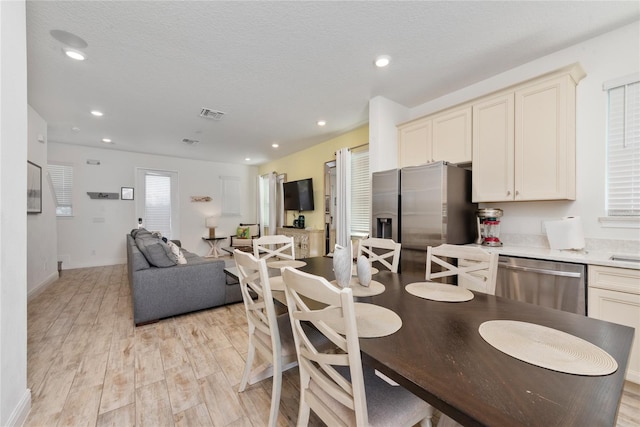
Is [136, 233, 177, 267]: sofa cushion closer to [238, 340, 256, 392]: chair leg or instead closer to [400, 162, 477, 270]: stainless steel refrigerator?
Answer: [238, 340, 256, 392]: chair leg

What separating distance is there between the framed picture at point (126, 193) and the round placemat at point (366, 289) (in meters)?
6.35

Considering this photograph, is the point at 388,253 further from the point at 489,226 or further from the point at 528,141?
the point at 528,141

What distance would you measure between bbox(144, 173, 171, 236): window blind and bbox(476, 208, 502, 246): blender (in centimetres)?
668

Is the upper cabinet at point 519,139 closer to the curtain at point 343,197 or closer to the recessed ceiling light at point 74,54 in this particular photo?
the curtain at point 343,197

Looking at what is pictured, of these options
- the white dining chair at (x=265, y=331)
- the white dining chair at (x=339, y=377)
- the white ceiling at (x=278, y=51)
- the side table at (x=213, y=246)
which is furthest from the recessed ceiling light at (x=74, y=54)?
the side table at (x=213, y=246)

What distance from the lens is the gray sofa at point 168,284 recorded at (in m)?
2.76

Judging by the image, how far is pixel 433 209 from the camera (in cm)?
264

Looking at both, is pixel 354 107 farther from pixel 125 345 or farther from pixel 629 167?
pixel 125 345

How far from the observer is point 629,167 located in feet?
6.74

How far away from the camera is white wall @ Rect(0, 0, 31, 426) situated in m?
Result: 1.33

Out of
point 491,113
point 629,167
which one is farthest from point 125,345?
point 629,167

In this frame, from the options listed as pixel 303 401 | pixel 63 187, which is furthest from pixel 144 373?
pixel 63 187

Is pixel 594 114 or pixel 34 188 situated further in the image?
pixel 34 188

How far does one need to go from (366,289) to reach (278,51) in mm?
2184
